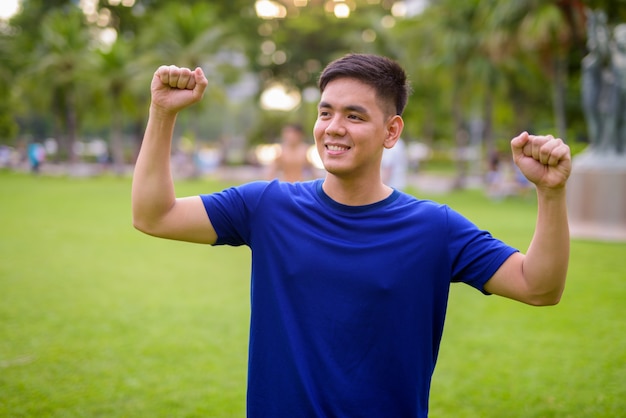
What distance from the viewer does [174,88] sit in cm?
221

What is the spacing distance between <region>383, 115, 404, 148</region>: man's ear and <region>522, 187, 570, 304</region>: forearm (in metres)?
0.62

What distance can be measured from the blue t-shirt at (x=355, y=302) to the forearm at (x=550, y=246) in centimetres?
12

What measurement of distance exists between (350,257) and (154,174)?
2.40 feet

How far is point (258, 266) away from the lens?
7.70 feet

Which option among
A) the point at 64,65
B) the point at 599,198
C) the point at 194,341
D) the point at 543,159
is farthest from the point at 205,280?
the point at 64,65

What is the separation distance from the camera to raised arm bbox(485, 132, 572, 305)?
6.56 feet

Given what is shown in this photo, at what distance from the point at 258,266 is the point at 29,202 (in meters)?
18.9

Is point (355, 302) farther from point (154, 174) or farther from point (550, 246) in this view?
point (154, 174)

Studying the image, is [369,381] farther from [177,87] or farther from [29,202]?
[29,202]

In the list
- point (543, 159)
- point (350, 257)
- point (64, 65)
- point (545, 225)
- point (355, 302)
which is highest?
point (64, 65)

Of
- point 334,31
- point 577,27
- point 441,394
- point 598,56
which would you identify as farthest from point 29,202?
point 334,31

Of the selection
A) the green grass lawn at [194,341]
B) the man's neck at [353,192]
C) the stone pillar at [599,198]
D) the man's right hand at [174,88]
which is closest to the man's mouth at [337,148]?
the man's neck at [353,192]

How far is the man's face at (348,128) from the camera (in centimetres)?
228

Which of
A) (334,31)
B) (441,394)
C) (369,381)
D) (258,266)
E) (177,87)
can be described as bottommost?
(441,394)
